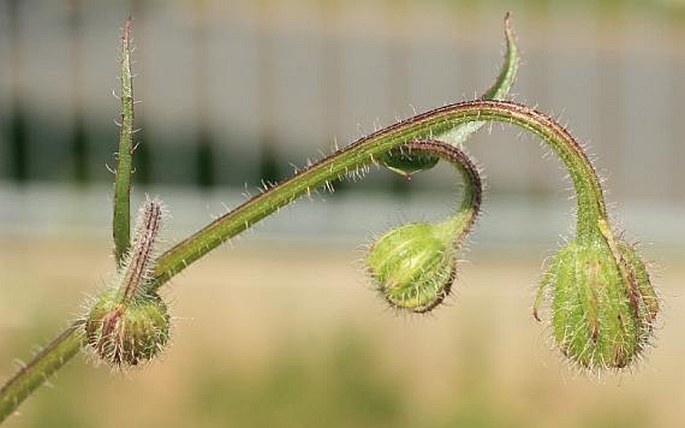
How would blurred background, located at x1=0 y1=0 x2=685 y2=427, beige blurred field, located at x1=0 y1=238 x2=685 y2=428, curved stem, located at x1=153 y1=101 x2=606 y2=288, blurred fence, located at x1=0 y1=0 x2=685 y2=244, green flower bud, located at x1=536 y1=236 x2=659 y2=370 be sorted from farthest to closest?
blurred fence, located at x1=0 y1=0 x2=685 y2=244, blurred background, located at x1=0 y1=0 x2=685 y2=427, beige blurred field, located at x1=0 y1=238 x2=685 y2=428, green flower bud, located at x1=536 y1=236 x2=659 y2=370, curved stem, located at x1=153 y1=101 x2=606 y2=288

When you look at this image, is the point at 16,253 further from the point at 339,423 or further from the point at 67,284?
the point at 339,423

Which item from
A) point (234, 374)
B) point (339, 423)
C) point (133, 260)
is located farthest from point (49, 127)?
point (133, 260)

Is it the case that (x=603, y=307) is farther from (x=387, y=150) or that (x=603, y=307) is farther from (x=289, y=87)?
(x=289, y=87)

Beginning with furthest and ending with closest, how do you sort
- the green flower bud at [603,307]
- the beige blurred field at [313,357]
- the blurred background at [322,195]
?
the blurred background at [322,195], the beige blurred field at [313,357], the green flower bud at [603,307]

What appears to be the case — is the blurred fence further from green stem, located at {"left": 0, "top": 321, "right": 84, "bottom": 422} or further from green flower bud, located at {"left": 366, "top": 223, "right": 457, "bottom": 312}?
green stem, located at {"left": 0, "top": 321, "right": 84, "bottom": 422}

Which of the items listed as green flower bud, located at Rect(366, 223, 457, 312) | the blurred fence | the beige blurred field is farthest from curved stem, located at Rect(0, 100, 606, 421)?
the blurred fence

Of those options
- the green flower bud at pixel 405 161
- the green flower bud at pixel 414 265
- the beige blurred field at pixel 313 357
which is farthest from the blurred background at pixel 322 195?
the green flower bud at pixel 405 161

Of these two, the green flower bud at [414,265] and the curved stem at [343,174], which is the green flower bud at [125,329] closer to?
the curved stem at [343,174]

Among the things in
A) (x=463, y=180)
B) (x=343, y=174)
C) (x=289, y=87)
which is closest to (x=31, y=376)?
(x=343, y=174)
